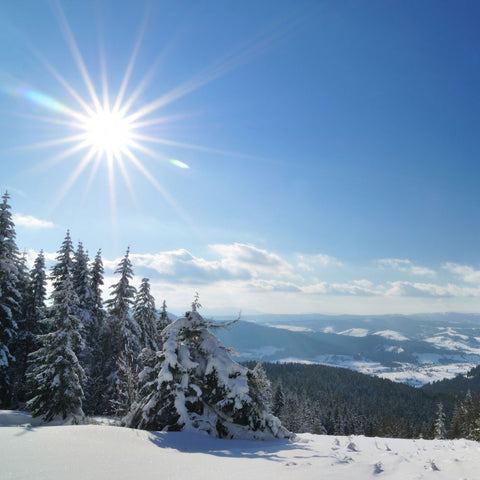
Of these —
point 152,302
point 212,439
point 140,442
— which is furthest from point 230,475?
point 152,302

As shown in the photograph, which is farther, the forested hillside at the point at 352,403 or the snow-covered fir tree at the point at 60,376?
the forested hillside at the point at 352,403

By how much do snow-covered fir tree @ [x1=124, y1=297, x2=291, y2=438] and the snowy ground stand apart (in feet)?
4.46

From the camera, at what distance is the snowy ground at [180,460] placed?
16.9 feet

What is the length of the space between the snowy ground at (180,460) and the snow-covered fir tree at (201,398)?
4.46 ft

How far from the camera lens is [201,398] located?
35.4ft

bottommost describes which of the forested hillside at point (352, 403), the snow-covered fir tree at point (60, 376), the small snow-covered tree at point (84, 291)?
the forested hillside at point (352, 403)

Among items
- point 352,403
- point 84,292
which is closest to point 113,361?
point 84,292

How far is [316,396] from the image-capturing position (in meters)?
131

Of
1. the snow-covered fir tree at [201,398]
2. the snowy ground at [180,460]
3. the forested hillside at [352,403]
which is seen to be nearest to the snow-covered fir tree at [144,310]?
the snow-covered fir tree at [201,398]

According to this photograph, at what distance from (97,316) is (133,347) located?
5567mm

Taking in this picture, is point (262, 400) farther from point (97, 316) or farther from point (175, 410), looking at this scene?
point (97, 316)

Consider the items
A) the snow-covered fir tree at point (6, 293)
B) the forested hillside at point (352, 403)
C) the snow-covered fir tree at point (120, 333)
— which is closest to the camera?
the snow-covered fir tree at point (6, 293)

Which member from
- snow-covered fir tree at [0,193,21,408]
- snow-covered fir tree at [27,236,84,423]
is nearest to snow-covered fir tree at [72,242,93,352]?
snow-covered fir tree at [0,193,21,408]

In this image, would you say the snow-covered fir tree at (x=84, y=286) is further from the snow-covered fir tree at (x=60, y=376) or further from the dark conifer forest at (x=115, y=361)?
the snow-covered fir tree at (x=60, y=376)
